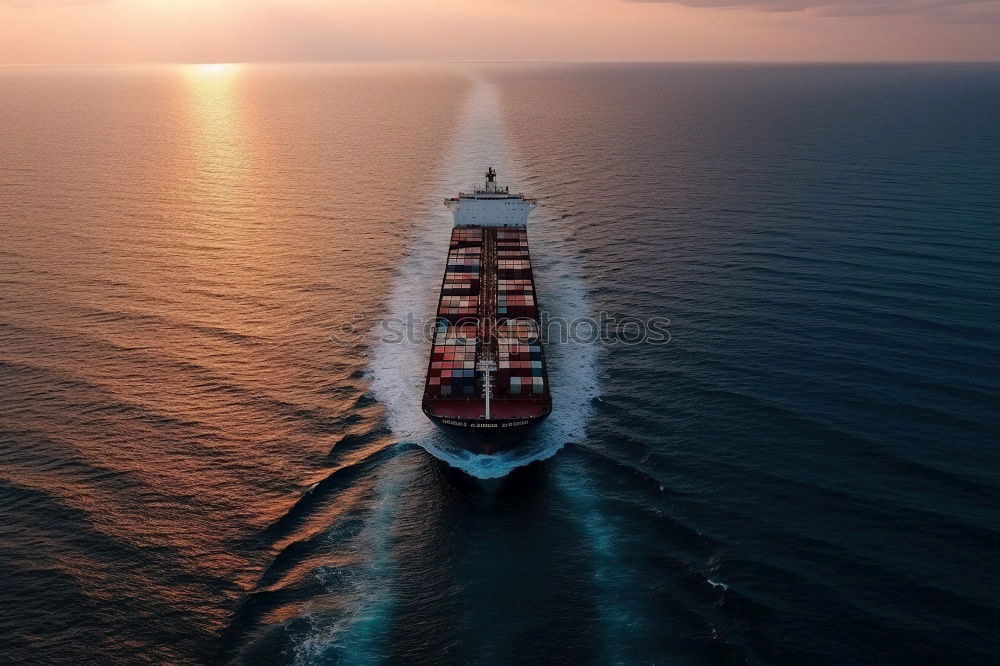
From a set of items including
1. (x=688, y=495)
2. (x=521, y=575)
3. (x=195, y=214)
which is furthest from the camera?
(x=195, y=214)

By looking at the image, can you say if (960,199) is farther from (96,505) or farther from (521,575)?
(96,505)

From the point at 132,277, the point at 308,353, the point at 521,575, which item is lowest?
the point at 521,575

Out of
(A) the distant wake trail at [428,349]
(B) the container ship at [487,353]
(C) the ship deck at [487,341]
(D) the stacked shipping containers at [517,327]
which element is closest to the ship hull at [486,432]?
(B) the container ship at [487,353]

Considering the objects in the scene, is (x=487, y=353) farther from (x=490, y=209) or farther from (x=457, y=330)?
(x=490, y=209)

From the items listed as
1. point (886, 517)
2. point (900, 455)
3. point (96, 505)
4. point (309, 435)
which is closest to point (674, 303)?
point (900, 455)

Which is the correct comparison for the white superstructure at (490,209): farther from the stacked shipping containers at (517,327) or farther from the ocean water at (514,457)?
the stacked shipping containers at (517,327)
